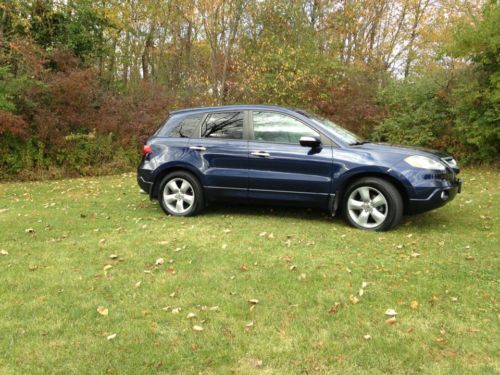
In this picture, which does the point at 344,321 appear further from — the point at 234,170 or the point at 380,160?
the point at 234,170

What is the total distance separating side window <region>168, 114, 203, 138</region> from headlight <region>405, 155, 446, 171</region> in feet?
10.0

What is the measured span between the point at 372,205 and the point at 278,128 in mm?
1689

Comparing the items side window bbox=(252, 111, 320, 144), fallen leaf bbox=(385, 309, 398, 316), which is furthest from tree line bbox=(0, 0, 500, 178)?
fallen leaf bbox=(385, 309, 398, 316)

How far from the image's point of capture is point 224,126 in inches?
266

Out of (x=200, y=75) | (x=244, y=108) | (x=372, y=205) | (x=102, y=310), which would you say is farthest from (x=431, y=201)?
(x=200, y=75)

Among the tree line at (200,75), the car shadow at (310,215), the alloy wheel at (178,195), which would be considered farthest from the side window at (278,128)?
the tree line at (200,75)

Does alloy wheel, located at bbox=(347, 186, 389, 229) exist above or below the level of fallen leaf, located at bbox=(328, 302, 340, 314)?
above

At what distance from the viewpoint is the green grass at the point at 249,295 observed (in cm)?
300

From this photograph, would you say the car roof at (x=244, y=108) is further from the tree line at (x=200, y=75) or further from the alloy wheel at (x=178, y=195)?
the tree line at (x=200, y=75)

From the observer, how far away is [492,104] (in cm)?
1148

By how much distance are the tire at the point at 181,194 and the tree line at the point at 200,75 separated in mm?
6211

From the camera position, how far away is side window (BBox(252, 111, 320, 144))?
6.32 meters

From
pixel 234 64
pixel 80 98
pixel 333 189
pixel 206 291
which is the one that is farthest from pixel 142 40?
pixel 206 291

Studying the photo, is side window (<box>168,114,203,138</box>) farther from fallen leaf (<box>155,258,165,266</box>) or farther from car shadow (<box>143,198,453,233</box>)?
Answer: fallen leaf (<box>155,258,165,266</box>)
